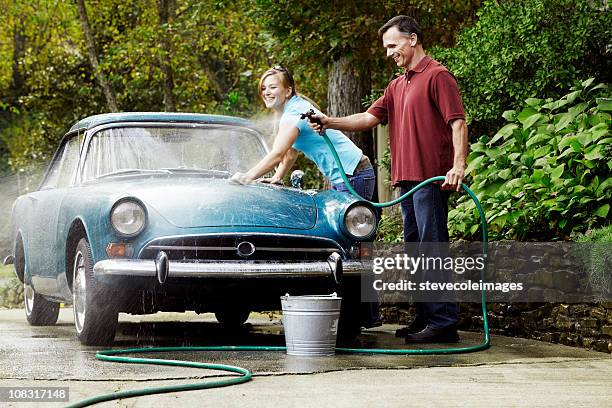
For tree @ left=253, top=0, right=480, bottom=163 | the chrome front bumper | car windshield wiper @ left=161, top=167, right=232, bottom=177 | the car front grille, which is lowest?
the chrome front bumper

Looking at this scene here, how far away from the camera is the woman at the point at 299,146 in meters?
7.18

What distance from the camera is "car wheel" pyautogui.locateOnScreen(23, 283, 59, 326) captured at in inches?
358

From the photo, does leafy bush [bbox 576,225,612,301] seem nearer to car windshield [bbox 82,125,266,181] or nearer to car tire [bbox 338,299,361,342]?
car tire [bbox 338,299,361,342]

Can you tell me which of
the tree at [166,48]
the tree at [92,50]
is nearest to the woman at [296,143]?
the tree at [166,48]

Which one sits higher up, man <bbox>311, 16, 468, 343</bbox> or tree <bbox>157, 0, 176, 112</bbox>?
tree <bbox>157, 0, 176, 112</bbox>

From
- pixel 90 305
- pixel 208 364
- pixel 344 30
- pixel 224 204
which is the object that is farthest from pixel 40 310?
pixel 344 30

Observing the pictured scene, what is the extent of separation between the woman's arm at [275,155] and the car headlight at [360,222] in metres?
0.66

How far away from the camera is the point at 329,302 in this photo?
6.23 meters

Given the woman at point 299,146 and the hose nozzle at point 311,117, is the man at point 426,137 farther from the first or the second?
the woman at point 299,146

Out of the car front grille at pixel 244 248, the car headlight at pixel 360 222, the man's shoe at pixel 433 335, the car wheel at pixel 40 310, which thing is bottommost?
the man's shoe at pixel 433 335

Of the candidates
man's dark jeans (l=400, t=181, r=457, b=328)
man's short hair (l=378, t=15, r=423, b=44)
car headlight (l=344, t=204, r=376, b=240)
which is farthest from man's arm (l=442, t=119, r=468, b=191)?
man's short hair (l=378, t=15, r=423, b=44)

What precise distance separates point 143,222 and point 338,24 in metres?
5.27

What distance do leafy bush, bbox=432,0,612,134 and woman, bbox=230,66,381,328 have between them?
7.83 feet

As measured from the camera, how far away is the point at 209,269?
6.27m
